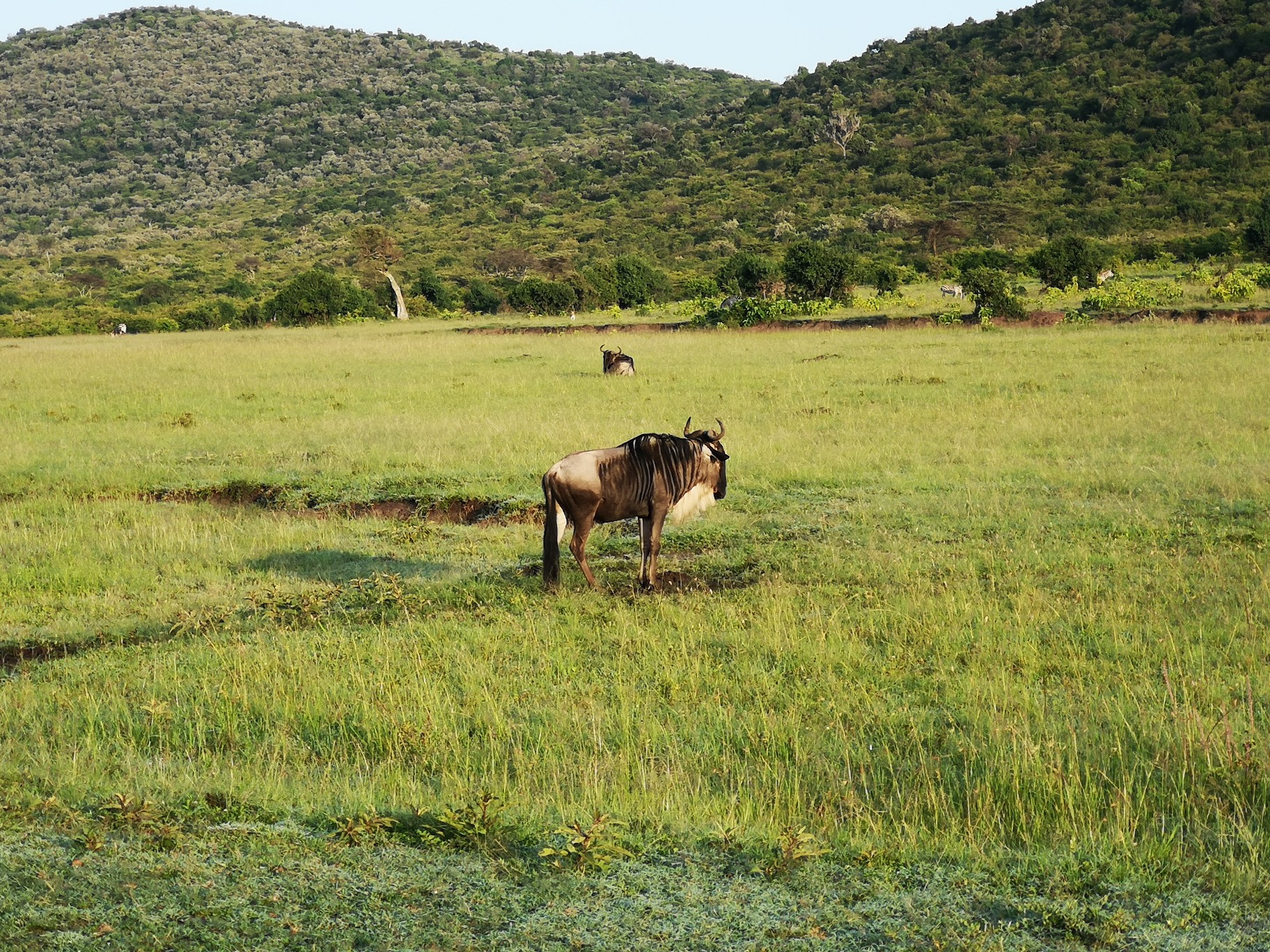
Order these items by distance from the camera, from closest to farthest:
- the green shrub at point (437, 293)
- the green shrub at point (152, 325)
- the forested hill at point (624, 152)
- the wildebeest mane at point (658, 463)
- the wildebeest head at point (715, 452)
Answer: the wildebeest mane at point (658, 463), the wildebeest head at point (715, 452), the green shrub at point (152, 325), the green shrub at point (437, 293), the forested hill at point (624, 152)

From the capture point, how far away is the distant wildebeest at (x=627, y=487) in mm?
8695

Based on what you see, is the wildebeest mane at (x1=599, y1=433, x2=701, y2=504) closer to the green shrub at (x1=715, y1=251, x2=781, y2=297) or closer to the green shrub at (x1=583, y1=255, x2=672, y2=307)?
the green shrub at (x1=715, y1=251, x2=781, y2=297)

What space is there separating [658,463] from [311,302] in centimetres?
4170

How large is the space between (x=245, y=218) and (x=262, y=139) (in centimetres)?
3857

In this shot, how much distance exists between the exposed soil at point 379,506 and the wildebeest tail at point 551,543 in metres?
2.81

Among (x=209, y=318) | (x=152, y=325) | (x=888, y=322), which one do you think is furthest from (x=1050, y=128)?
(x=152, y=325)

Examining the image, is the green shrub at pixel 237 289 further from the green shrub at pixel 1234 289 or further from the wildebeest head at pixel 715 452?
the wildebeest head at pixel 715 452

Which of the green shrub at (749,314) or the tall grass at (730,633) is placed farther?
the green shrub at (749,314)

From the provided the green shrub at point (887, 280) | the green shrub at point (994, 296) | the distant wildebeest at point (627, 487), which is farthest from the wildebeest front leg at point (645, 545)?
the green shrub at point (887, 280)

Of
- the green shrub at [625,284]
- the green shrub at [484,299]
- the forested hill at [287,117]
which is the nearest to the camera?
the green shrub at [625,284]

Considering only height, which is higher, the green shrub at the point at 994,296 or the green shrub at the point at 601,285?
the green shrub at the point at 601,285

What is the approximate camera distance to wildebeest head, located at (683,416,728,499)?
918cm

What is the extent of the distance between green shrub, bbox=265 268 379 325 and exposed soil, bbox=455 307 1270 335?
1023 centimetres

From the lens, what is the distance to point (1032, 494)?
1180 cm
